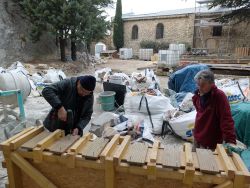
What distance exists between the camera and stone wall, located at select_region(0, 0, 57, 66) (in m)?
12.8

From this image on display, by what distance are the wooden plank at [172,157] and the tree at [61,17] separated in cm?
1238

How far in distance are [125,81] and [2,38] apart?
27.5ft

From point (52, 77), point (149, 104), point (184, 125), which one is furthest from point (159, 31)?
point (184, 125)

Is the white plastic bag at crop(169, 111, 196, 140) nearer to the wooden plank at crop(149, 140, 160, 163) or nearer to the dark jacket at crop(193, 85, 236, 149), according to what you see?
the dark jacket at crop(193, 85, 236, 149)

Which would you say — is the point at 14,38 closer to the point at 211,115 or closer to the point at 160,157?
the point at 211,115

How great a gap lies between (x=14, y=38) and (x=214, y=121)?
519 inches

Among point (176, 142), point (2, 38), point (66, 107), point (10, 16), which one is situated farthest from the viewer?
point (10, 16)

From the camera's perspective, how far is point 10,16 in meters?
13.6

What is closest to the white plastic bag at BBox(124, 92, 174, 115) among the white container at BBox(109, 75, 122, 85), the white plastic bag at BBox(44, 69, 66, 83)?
the white container at BBox(109, 75, 122, 85)

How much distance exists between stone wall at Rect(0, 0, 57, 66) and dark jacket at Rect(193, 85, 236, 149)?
11.6 m

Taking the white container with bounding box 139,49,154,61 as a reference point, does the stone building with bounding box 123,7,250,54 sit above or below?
above

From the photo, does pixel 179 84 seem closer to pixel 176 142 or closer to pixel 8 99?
pixel 176 142

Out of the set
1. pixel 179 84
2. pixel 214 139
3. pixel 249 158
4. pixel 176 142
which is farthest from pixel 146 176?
pixel 179 84

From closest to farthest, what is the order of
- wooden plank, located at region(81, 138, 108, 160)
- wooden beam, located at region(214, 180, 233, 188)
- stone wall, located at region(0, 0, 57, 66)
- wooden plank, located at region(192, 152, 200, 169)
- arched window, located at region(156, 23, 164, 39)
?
wooden beam, located at region(214, 180, 233, 188) < wooden plank, located at region(192, 152, 200, 169) < wooden plank, located at region(81, 138, 108, 160) < stone wall, located at region(0, 0, 57, 66) < arched window, located at region(156, 23, 164, 39)
